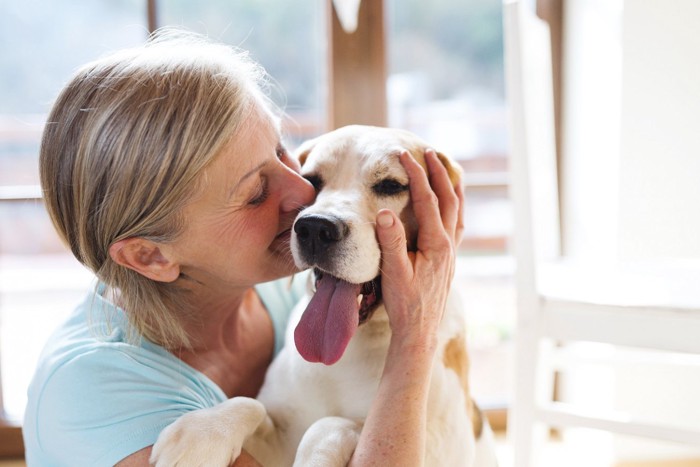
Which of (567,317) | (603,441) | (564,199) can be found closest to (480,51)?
(564,199)

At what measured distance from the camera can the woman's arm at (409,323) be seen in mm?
973

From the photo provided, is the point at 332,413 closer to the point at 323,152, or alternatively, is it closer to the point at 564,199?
the point at 323,152

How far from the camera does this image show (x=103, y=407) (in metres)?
0.97

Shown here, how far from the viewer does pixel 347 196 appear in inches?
44.3

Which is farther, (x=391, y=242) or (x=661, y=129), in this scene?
A: (x=661, y=129)

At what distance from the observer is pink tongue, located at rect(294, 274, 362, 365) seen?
40.1 inches

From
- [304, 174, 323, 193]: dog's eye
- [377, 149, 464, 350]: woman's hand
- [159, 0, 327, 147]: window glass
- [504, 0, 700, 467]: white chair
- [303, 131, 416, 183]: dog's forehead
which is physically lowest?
[504, 0, 700, 467]: white chair

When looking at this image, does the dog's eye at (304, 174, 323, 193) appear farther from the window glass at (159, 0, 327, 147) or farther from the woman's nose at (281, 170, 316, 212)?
the window glass at (159, 0, 327, 147)

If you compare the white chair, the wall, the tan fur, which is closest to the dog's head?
the tan fur

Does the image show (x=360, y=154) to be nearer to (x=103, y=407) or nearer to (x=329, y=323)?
(x=329, y=323)

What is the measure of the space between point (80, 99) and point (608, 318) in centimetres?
109

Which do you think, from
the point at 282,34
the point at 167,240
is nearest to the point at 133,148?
the point at 167,240

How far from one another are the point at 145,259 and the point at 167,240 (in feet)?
0.15

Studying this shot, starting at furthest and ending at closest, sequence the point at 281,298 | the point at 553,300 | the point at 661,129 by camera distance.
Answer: the point at 661,129, the point at 553,300, the point at 281,298
